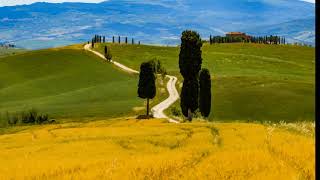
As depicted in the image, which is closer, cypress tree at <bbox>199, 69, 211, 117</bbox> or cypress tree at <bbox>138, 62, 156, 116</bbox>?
cypress tree at <bbox>138, 62, 156, 116</bbox>

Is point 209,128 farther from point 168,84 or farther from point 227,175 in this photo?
point 168,84

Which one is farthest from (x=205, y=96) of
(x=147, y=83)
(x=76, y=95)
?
(x=76, y=95)

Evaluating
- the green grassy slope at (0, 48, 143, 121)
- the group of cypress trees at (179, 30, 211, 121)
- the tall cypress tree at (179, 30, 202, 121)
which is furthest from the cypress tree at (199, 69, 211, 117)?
the green grassy slope at (0, 48, 143, 121)

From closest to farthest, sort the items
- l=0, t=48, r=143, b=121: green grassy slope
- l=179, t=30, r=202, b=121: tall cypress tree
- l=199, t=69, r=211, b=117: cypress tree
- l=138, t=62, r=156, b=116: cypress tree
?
1. l=179, t=30, r=202, b=121: tall cypress tree
2. l=138, t=62, r=156, b=116: cypress tree
3. l=199, t=69, r=211, b=117: cypress tree
4. l=0, t=48, r=143, b=121: green grassy slope

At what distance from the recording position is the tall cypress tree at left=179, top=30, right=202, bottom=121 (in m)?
89.2

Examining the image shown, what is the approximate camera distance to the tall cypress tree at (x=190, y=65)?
3514 inches

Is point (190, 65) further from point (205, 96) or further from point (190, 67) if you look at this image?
point (205, 96)

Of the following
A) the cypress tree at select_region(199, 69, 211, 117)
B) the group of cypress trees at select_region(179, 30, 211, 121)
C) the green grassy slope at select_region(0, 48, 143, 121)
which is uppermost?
the group of cypress trees at select_region(179, 30, 211, 121)

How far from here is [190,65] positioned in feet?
294

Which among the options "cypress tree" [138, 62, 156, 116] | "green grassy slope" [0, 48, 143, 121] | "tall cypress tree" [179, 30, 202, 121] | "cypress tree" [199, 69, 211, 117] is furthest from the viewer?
"green grassy slope" [0, 48, 143, 121]

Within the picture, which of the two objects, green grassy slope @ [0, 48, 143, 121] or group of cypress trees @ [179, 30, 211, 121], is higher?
group of cypress trees @ [179, 30, 211, 121]

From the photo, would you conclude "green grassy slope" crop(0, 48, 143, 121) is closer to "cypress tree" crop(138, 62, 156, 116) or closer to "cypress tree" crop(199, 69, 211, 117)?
"cypress tree" crop(138, 62, 156, 116)

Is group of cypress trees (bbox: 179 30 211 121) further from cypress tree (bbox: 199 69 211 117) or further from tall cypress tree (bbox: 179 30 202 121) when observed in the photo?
cypress tree (bbox: 199 69 211 117)
